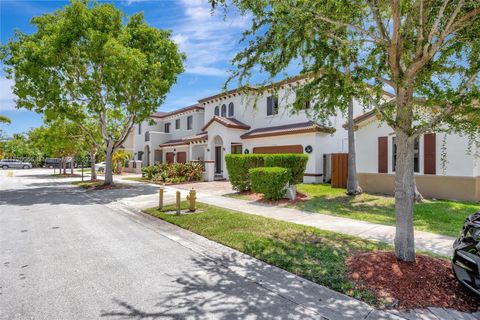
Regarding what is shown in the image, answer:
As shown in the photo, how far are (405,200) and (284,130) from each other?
605 inches

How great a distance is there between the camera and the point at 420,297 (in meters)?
4.05

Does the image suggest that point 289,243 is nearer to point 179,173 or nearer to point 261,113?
point 179,173

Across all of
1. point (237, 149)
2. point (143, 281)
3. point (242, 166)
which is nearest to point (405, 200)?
point (143, 281)

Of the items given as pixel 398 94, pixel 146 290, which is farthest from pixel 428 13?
pixel 146 290

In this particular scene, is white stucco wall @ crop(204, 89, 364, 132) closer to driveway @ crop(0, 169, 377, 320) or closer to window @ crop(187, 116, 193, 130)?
window @ crop(187, 116, 193, 130)

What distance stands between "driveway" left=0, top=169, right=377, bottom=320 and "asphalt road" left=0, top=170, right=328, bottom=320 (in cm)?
1

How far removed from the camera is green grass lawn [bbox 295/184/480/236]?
8668 millimetres

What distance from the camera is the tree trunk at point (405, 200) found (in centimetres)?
512

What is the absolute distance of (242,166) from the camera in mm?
15234

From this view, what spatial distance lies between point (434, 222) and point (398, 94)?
228 inches

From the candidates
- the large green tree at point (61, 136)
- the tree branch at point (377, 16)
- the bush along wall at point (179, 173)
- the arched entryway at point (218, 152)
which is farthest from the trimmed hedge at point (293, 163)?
the large green tree at point (61, 136)

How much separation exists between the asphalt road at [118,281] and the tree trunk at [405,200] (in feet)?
8.27

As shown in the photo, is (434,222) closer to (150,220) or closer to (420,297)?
(420,297)

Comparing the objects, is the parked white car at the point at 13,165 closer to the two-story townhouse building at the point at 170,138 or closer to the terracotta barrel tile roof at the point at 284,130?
the two-story townhouse building at the point at 170,138
